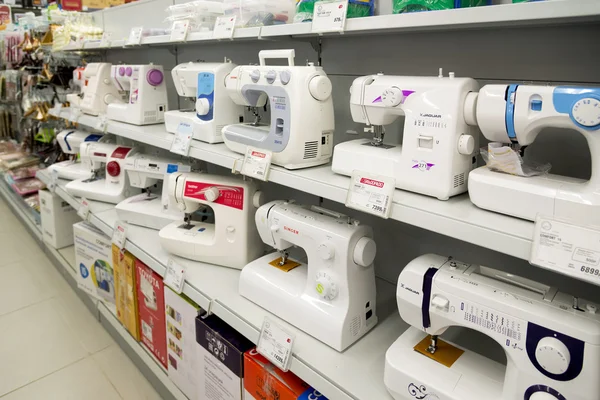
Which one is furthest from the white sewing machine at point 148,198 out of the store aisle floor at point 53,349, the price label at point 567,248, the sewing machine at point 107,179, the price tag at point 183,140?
the price label at point 567,248

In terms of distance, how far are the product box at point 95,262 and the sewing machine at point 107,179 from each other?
0.64 feet

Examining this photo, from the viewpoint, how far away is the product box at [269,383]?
3.79 ft

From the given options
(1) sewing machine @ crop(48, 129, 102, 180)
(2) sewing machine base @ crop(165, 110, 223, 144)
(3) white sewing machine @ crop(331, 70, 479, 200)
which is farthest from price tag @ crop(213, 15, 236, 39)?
(1) sewing machine @ crop(48, 129, 102, 180)

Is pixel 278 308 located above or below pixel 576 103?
below

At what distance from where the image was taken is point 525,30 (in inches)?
42.0

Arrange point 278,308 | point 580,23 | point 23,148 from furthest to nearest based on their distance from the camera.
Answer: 1. point 23,148
2. point 278,308
3. point 580,23

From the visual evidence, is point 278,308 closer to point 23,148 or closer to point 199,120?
point 199,120

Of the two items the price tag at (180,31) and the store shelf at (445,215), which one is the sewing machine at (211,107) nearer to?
the price tag at (180,31)

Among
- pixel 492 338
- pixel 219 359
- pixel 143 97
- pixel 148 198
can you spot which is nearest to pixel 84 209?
pixel 148 198

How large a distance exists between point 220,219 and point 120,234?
2.07ft

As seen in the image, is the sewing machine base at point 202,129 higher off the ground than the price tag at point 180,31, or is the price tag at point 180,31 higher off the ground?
the price tag at point 180,31

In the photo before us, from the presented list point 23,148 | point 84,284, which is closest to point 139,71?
point 84,284

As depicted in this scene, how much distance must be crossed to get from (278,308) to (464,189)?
25.8 inches

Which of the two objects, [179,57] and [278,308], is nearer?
[278,308]
